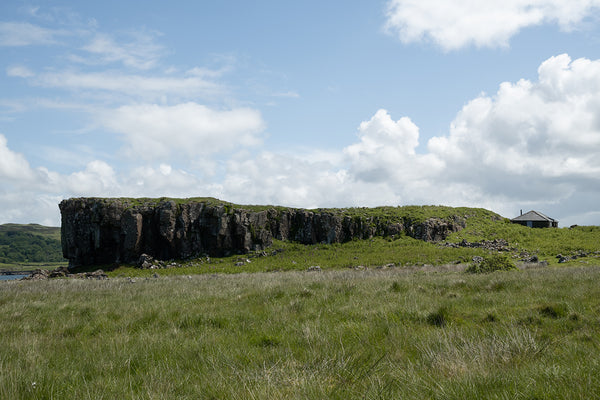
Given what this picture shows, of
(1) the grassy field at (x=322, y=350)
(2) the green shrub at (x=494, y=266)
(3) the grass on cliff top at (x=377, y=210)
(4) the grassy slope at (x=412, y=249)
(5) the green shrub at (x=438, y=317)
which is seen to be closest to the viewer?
(1) the grassy field at (x=322, y=350)

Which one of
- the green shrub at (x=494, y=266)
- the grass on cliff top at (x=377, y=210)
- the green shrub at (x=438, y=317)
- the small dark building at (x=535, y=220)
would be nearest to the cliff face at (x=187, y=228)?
the grass on cliff top at (x=377, y=210)

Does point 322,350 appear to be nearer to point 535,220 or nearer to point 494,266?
point 494,266

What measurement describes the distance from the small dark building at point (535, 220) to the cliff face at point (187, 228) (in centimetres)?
1427

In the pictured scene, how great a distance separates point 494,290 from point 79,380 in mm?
12178

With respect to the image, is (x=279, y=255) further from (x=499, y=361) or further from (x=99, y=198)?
(x=499, y=361)

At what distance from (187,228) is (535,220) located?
2571 inches

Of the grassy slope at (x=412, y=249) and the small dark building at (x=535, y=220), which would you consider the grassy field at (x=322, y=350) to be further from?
the small dark building at (x=535, y=220)

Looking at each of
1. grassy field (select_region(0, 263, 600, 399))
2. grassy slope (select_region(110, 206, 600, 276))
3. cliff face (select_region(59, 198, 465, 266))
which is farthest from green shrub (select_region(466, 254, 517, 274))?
cliff face (select_region(59, 198, 465, 266))

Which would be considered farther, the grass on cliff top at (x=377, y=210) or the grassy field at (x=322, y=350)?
the grass on cliff top at (x=377, y=210)

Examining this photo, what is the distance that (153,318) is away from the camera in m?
9.33

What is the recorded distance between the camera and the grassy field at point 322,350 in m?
3.66

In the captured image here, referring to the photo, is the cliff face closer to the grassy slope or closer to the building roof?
the grassy slope

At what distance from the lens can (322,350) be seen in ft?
18.0

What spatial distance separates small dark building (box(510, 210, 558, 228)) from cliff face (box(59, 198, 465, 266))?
46.8 feet
